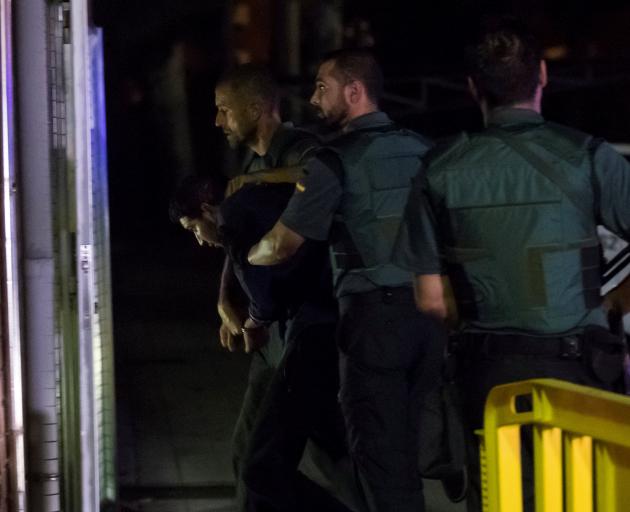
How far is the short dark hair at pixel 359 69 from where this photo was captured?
4371 mm

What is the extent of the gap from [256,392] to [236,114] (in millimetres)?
1070

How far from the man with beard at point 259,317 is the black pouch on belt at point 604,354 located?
1329 millimetres

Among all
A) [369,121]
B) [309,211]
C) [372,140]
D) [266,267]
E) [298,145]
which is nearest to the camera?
[309,211]

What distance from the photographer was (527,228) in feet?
11.2

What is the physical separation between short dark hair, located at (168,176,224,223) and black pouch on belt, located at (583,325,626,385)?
1.86 m

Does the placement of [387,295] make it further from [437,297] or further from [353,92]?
[353,92]

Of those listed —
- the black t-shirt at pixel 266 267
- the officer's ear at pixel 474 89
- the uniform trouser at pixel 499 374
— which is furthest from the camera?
the black t-shirt at pixel 266 267

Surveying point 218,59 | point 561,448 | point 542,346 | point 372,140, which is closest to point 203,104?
point 218,59

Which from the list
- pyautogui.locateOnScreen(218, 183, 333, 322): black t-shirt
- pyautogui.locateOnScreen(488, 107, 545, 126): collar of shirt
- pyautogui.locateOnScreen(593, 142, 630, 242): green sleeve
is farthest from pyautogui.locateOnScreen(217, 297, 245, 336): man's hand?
pyautogui.locateOnScreen(593, 142, 630, 242): green sleeve

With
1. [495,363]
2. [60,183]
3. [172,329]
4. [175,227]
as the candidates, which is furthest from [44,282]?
[175,227]

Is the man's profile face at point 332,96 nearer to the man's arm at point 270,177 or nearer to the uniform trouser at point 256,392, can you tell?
the man's arm at point 270,177

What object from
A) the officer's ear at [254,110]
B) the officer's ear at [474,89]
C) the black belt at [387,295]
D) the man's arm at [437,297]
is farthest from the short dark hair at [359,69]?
the man's arm at [437,297]

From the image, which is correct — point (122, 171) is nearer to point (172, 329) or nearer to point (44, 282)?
point (172, 329)

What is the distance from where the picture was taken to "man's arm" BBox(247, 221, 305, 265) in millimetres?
4094
